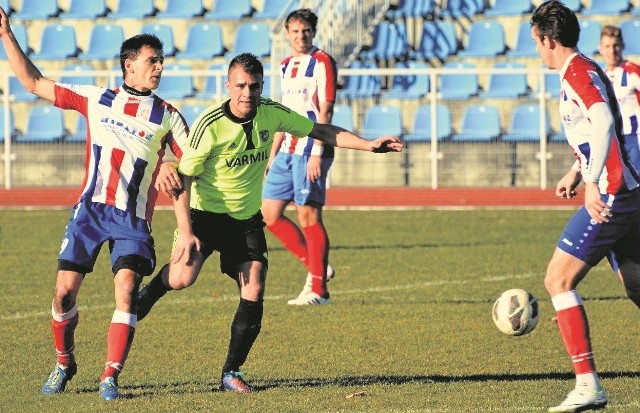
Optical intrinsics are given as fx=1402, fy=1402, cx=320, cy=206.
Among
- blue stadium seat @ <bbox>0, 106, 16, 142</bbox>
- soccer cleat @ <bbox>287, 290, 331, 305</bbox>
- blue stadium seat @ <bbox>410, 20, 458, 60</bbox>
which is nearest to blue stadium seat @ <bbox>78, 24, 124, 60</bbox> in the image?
blue stadium seat @ <bbox>0, 106, 16, 142</bbox>

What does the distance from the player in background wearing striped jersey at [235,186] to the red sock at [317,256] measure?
3399 millimetres

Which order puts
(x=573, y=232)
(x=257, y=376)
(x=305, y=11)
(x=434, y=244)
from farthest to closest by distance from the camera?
1. (x=434, y=244)
2. (x=305, y=11)
3. (x=257, y=376)
4. (x=573, y=232)

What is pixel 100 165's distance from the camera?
7.24 metres

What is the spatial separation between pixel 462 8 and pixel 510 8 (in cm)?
77

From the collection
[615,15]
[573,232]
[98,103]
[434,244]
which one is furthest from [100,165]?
[615,15]

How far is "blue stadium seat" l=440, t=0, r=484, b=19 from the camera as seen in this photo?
74.1 ft

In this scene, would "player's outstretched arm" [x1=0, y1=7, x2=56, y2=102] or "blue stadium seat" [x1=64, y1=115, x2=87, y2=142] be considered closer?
"player's outstretched arm" [x1=0, y1=7, x2=56, y2=102]

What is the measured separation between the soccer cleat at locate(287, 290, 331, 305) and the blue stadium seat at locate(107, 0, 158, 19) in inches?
528

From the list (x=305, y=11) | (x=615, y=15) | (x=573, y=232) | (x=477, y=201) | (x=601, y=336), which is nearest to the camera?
(x=573, y=232)

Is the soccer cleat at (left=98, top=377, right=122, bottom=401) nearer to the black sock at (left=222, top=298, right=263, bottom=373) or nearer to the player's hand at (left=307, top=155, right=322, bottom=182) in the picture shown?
the black sock at (left=222, top=298, right=263, bottom=373)

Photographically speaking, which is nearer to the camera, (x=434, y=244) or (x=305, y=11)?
(x=305, y=11)

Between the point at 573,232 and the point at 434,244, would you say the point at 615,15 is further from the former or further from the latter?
the point at 573,232

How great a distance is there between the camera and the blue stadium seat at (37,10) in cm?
2377

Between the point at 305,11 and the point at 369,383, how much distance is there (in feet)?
14.8
